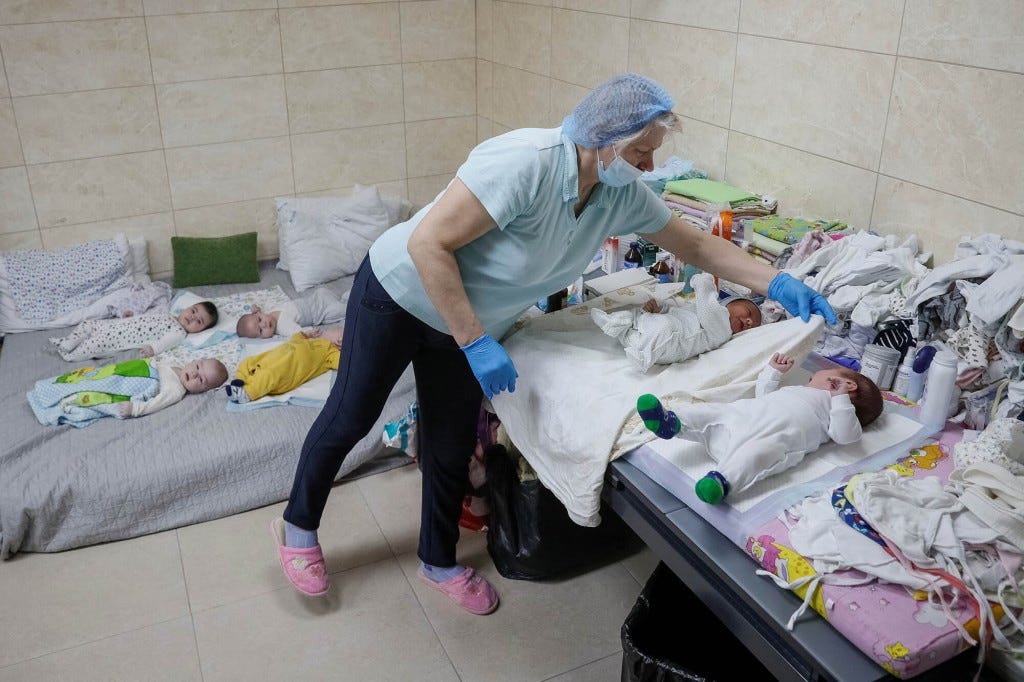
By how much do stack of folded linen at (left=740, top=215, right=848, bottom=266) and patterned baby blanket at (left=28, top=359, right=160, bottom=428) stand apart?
191 cm

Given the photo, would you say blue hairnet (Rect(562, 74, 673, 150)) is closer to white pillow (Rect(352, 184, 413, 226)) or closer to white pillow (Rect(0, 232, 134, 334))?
white pillow (Rect(352, 184, 413, 226))

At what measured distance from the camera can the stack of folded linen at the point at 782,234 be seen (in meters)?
2.16

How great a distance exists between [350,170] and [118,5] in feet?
3.65

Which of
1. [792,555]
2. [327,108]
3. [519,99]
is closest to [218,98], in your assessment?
[327,108]

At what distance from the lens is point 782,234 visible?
2236 mm

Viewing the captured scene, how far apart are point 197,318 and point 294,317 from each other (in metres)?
0.36

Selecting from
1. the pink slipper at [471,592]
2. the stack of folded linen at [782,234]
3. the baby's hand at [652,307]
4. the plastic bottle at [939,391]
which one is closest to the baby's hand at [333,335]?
the pink slipper at [471,592]

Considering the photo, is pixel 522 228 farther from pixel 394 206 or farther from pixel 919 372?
pixel 394 206

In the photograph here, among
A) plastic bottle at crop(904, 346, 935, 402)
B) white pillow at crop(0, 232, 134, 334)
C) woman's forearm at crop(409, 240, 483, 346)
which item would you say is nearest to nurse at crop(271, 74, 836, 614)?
woman's forearm at crop(409, 240, 483, 346)

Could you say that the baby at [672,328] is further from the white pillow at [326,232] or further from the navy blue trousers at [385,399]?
the white pillow at [326,232]

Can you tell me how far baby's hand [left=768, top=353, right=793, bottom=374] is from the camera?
1782 millimetres

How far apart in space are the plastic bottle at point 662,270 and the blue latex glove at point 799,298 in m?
0.47

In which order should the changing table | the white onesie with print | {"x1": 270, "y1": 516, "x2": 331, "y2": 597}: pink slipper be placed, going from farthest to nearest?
the white onesie with print, {"x1": 270, "y1": 516, "x2": 331, "y2": 597}: pink slipper, the changing table

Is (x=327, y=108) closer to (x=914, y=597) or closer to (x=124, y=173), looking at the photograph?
(x=124, y=173)
